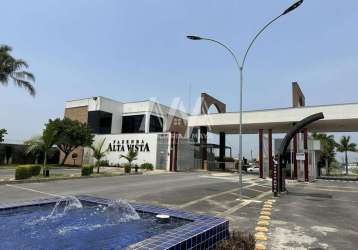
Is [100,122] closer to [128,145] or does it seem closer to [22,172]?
[128,145]

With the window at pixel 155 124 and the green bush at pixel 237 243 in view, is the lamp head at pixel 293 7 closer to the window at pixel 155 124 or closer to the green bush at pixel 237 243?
the green bush at pixel 237 243

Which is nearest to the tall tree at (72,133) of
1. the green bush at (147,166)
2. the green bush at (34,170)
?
the green bush at (147,166)

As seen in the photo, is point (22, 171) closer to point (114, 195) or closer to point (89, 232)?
point (114, 195)

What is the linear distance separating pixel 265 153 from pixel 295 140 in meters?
3.70

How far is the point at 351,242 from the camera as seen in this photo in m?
7.19

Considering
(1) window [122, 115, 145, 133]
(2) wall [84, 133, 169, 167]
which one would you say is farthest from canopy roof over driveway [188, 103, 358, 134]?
(1) window [122, 115, 145, 133]

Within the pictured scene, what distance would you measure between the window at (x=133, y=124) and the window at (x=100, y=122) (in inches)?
109

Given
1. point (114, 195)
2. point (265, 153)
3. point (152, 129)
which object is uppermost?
point (152, 129)

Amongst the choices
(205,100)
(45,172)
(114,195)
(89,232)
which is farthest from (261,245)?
(205,100)

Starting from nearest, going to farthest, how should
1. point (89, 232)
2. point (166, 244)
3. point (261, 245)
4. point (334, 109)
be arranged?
point (166, 244) → point (89, 232) → point (261, 245) → point (334, 109)

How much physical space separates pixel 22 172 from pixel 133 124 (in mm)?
27600

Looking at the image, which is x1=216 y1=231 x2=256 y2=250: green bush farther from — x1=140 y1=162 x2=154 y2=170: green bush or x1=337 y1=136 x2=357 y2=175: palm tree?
x1=337 y1=136 x2=357 y2=175: palm tree

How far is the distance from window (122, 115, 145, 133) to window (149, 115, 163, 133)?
1.22m

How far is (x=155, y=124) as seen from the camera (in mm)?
47156
